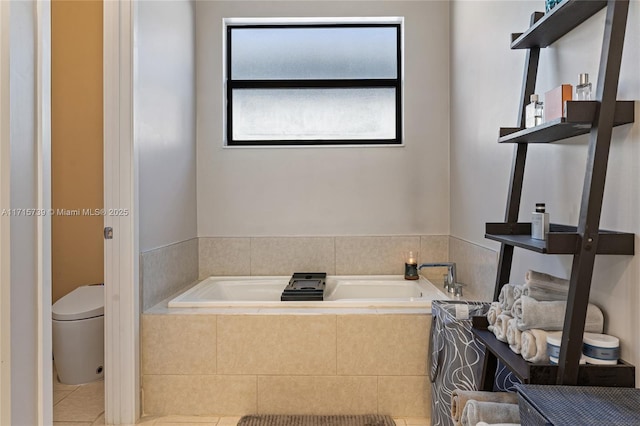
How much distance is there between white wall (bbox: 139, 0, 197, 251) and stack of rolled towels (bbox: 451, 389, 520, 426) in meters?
1.66

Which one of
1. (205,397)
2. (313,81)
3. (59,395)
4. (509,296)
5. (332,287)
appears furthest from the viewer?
(313,81)

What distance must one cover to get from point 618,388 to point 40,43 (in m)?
1.93

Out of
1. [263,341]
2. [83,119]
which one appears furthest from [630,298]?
[83,119]

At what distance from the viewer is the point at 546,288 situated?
126cm

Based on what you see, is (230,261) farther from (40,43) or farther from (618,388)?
(618,388)

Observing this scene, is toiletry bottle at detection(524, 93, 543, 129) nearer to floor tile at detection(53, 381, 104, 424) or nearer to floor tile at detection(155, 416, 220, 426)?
floor tile at detection(155, 416, 220, 426)

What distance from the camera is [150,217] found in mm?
2318

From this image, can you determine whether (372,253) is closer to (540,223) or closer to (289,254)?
(289,254)

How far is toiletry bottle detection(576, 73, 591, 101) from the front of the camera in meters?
1.14

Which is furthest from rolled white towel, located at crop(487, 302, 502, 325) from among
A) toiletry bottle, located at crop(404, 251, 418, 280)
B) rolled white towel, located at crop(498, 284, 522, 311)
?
toiletry bottle, located at crop(404, 251, 418, 280)

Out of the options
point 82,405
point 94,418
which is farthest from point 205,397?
point 82,405

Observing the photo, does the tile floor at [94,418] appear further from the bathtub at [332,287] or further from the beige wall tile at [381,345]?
the bathtub at [332,287]

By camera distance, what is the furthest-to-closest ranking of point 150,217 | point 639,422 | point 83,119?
point 83,119
point 150,217
point 639,422

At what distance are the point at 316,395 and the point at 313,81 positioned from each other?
2179 mm
